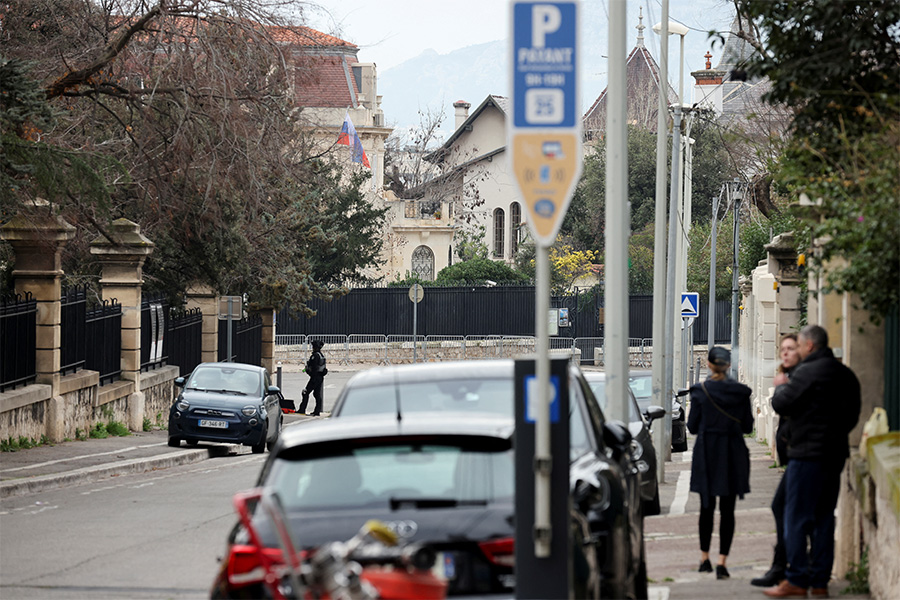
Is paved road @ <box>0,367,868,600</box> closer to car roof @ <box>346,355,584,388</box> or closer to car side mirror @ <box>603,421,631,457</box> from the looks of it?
car roof @ <box>346,355,584,388</box>

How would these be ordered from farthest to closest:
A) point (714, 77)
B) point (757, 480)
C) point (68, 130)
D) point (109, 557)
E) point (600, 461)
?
point (714, 77)
point (68, 130)
point (757, 480)
point (109, 557)
point (600, 461)

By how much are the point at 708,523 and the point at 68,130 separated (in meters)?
16.5

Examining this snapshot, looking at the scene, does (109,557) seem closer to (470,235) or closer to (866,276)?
(866,276)

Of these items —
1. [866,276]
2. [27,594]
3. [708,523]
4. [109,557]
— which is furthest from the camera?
[109,557]

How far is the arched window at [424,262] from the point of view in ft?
258

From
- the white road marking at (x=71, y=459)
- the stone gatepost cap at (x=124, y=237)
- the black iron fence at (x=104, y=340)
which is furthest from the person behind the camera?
the stone gatepost cap at (x=124, y=237)

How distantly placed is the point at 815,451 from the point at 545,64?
156 inches

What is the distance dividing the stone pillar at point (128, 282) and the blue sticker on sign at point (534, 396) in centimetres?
2123

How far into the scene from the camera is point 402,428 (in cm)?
588

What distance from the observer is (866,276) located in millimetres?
7633

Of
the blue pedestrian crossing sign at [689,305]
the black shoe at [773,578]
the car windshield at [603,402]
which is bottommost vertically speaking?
the black shoe at [773,578]

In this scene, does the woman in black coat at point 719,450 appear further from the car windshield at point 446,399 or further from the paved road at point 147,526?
the car windshield at point 446,399

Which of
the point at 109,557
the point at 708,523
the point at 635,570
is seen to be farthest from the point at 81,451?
the point at 635,570

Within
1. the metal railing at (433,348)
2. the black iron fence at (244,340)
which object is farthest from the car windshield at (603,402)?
the metal railing at (433,348)
